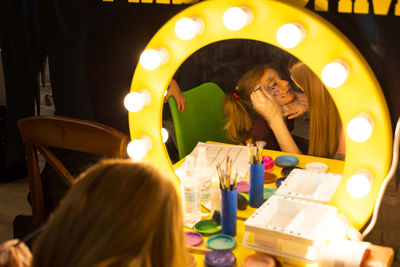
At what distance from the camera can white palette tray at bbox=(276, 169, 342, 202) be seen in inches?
46.2

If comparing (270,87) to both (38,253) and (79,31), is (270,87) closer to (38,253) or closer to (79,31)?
(79,31)

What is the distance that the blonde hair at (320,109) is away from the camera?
1.23 metres

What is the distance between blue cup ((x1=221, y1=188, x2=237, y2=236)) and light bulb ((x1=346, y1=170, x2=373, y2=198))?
27 centimetres

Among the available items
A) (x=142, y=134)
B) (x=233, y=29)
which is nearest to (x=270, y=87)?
(x=233, y=29)

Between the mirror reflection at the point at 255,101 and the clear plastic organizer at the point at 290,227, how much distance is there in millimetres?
250

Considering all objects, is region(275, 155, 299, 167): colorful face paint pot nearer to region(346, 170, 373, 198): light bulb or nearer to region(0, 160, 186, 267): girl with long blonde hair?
region(346, 170, 373, 198): light bulb

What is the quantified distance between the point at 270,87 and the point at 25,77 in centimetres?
88

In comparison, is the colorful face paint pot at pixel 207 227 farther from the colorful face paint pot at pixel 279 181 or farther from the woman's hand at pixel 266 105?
the woman's hand at pixel 266 105

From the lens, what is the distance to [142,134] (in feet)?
4.35

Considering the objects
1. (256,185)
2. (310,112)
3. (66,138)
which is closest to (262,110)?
(310,112)

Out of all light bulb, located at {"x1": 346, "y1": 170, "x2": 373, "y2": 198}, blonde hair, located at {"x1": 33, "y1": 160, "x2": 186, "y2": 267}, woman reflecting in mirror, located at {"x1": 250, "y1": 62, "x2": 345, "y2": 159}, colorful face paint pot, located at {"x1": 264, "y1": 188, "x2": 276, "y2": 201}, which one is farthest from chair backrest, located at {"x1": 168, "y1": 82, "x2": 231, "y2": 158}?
blonde hair, located at {"x1": 33, "y1": 160, "x2": 186, "y2": 267}


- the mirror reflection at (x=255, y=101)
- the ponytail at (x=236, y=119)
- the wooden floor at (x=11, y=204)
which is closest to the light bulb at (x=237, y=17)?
the mirror reflection at (x=255, y=101)

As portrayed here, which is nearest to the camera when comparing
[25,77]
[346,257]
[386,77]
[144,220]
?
[144,220]

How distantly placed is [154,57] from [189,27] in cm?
13
